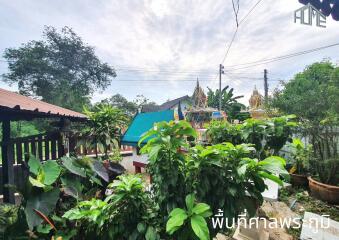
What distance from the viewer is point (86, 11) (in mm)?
4656

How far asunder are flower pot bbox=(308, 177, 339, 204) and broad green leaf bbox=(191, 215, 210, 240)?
10.1ft

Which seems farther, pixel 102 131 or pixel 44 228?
pixel 102 131

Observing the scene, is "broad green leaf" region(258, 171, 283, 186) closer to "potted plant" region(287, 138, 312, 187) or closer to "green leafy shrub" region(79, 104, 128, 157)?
"potted plant" region(287, 138, 312, 187)

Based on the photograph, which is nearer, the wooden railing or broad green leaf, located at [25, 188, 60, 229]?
broad green leaf, located at [25, 188, 60, 229]

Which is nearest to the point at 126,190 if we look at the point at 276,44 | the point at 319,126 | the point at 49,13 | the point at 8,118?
the point at 8,118

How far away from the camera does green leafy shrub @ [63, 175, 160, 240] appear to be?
4.69 ft

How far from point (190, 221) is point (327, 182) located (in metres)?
3.29

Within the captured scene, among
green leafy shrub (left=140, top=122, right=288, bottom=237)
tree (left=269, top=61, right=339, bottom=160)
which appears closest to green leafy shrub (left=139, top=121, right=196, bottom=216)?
green leafy shrub (left=140, top=122, right=288, bottom=237)

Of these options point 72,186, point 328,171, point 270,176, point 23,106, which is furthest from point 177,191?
point 328,171

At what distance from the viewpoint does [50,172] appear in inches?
75.5

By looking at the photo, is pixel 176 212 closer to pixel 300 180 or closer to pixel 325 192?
pixel 325 192

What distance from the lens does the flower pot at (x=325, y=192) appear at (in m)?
3.25

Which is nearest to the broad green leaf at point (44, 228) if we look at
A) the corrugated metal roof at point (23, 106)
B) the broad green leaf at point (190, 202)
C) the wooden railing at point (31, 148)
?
the broad green leaf at point (190, 202)

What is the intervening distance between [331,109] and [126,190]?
14.2ft
